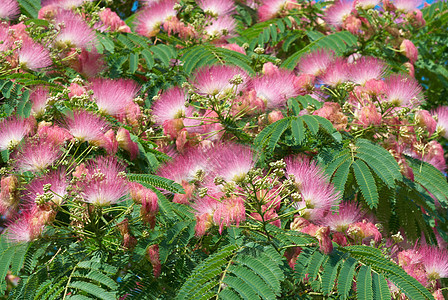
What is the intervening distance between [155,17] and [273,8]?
123cm

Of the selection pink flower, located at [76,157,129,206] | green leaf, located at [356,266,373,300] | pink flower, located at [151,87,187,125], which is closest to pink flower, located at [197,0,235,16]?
pink flower, located at [151,87,187,125]

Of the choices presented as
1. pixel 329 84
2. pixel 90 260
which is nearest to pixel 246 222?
pixel 90 260

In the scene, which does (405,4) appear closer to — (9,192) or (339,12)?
(339,12)

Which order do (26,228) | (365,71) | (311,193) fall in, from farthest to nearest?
(365,71) → (311,193) → (26,228)

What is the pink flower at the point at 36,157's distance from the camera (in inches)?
131

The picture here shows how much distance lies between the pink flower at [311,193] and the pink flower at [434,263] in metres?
0.80

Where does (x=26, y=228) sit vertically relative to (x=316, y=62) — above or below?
below

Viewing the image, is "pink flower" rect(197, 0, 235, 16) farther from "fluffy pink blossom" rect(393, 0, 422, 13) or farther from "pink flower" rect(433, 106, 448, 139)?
"pink flower" rect(433, 106, 448, 139)

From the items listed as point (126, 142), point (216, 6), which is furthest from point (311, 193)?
point (216, 6)

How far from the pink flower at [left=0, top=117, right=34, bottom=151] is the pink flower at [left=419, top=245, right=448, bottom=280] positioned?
96.9 inches

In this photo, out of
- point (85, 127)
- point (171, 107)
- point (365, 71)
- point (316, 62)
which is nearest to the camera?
point (85, 127)

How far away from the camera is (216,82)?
383 centimetres

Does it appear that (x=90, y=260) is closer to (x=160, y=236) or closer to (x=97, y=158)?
(x=160, y=236)

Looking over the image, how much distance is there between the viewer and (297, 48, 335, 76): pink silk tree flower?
4605 mm
